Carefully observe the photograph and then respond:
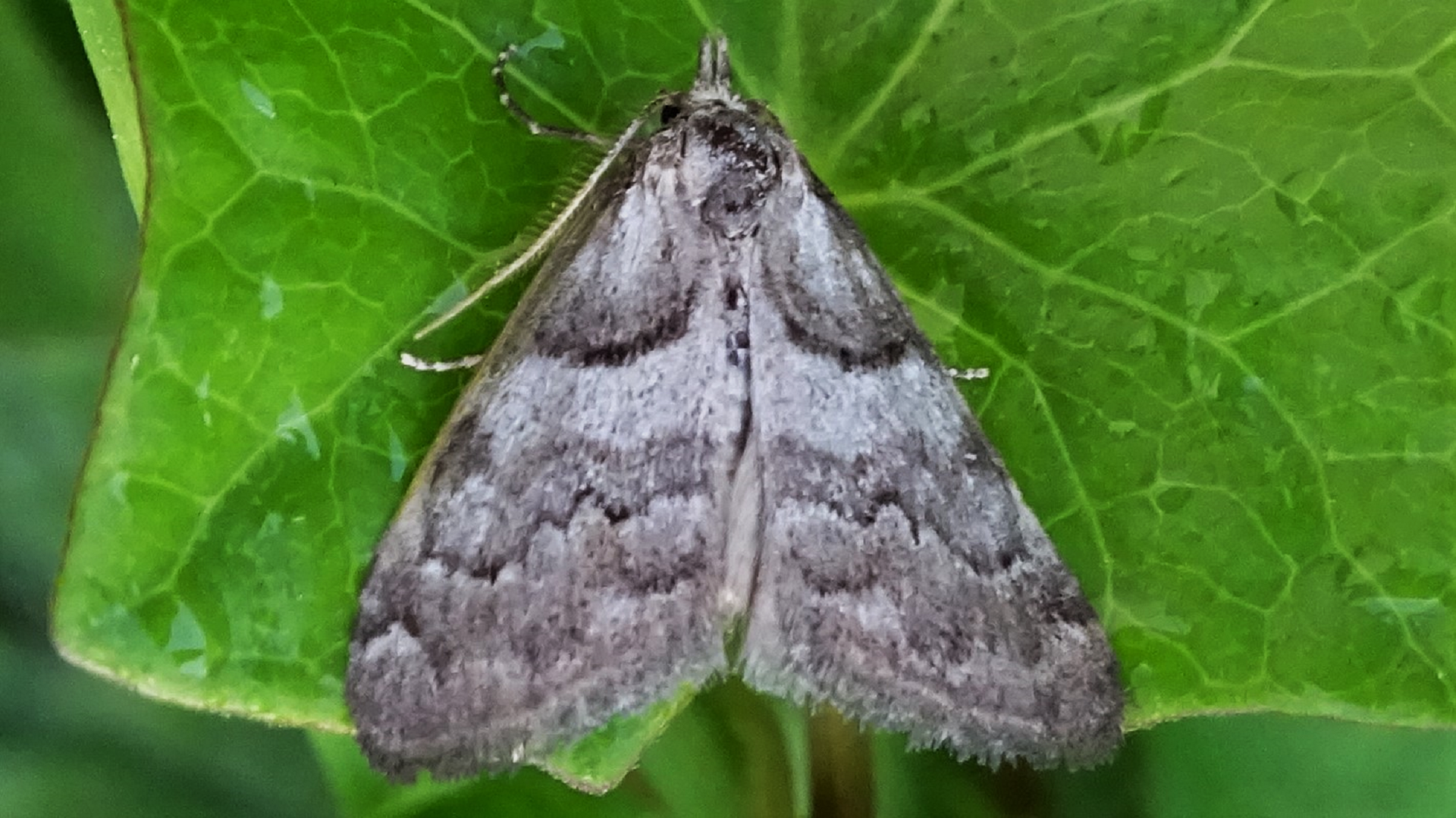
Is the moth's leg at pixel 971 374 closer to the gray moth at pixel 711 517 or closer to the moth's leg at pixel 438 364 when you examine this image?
the gray moth at pixel 711 517

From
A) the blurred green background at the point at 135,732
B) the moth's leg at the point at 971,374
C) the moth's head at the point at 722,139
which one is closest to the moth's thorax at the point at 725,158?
the moth's head at the point at 722,139

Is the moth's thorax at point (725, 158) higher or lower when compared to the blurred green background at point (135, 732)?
higher

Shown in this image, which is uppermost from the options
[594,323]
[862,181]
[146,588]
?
[862,181]

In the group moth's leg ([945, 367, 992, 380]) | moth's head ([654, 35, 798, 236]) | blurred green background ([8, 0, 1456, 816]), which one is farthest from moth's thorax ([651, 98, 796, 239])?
blurred green background ([8, 0, 1456, 816])

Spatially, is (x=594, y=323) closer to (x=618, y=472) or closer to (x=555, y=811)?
(x=618, y=472)

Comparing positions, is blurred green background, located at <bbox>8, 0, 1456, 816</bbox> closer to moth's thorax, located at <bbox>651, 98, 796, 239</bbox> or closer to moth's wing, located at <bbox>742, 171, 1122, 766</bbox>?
moth's wing, located at <bbox>742, 171, 1122, 766</bbox>

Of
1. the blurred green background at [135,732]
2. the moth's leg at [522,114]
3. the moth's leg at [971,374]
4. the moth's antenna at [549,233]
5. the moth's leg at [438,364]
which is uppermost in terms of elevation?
the moth's leg at [522,114]

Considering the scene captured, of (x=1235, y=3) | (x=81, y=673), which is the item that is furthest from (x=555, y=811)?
(x=1235, y=3)
